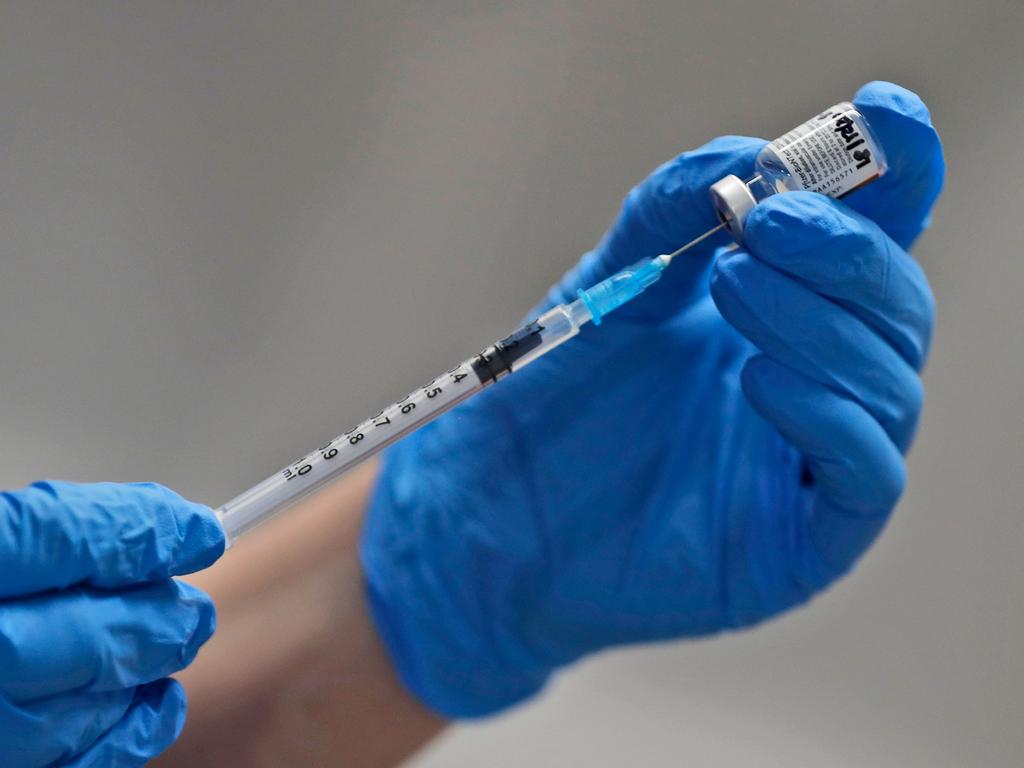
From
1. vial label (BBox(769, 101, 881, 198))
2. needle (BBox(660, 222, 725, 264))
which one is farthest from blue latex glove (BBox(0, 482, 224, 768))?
vial label (BBox(769, 101, 881, 198))

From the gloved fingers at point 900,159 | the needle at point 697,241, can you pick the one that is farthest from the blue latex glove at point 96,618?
the gloved fingers at point 900,159

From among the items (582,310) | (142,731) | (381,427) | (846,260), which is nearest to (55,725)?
(142,731)

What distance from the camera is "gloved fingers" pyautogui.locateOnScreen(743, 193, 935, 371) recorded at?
102 centimetres

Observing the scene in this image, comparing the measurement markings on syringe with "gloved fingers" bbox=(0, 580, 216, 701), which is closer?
"gloved fingers" bbox=(0, 580, 216, 701)

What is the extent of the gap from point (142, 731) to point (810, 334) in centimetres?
83

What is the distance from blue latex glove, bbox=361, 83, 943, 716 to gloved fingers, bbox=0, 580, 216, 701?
0.40m

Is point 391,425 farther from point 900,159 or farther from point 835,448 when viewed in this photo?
point 900,159

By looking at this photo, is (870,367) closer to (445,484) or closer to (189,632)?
(445,484)

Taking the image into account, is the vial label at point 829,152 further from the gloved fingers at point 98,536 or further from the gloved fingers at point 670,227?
the gloved fingers at point 98,536

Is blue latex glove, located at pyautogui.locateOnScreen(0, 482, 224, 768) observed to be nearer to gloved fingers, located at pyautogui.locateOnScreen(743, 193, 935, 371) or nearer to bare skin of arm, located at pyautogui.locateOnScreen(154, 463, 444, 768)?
bare skin of arm, located at pyautogui.locateOnScreen(154, 463, 444, 768)

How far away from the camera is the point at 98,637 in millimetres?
935

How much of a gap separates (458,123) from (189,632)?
1245 millimetres

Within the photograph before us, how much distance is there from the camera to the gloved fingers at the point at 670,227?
44.7 inches

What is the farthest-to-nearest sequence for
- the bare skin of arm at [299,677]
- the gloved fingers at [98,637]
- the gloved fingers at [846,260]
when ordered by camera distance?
the bare skin of arm at [299,677]
the gloved fingers at [846,260]
the gloved fingers at [98,637]
